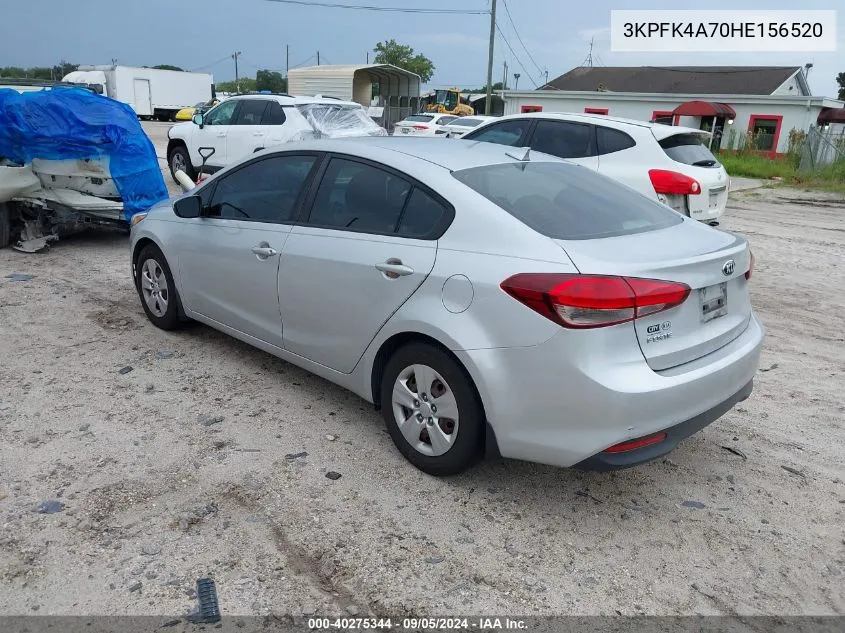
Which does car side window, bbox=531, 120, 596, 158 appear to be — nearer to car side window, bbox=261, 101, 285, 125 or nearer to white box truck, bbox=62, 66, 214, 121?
car side window, bbox=261, 101, 285, 125

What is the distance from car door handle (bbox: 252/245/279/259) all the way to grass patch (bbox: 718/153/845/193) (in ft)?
62.0

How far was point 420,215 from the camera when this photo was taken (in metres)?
3.61

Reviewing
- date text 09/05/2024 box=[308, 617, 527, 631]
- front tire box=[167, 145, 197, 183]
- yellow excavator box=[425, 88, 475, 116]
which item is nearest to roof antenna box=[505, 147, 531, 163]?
date text 09/05/2024 box=[308, 617, 527, 631]

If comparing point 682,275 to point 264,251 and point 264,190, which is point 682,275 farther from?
point 264,190

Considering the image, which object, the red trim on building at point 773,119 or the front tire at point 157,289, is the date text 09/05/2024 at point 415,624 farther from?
the red trim on building at point 773,119

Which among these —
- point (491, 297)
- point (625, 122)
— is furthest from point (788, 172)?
point (491, 297)

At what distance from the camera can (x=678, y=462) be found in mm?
3887

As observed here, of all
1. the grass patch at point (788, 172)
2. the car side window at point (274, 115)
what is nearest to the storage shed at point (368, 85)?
the grass patch at point (788, 172)

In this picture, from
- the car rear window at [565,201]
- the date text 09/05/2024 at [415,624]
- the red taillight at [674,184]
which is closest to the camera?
Result: the date text 09/05/2024 at [415,624]

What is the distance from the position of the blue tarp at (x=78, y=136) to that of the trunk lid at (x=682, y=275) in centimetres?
653

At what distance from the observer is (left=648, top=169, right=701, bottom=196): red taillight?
804cm

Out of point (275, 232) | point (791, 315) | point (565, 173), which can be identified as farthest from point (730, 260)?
point (791, 315)

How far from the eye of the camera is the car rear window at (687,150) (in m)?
8.33

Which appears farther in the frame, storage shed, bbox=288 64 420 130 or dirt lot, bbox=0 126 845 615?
storage shed, bbox=288 64 420 130
